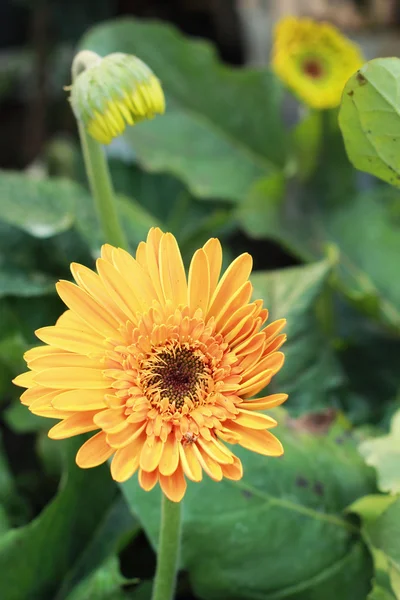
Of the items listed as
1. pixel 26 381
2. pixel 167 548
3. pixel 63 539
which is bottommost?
pixel 63 539

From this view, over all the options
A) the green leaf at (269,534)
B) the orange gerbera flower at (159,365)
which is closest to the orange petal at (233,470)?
the orange gerbera flower at (159,365)

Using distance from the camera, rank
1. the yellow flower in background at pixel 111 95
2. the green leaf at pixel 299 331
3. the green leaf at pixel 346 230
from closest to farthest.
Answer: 1. the yellow flower in background at pixel 111 95
2. the green leaf at pixel 299 331
3. the green leaf at pixel 346 230

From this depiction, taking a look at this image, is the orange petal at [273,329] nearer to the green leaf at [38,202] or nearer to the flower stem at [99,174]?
the flower stem at [99,174]

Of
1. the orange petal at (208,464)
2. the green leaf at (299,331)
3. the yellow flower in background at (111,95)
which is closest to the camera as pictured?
the orange petal at (208,464)

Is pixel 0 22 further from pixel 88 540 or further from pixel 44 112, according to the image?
pixel 88 540

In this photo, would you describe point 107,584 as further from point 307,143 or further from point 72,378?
point 307,143

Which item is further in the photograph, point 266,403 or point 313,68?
point 313,68

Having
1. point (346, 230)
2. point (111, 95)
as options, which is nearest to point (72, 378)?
point (111, 95)

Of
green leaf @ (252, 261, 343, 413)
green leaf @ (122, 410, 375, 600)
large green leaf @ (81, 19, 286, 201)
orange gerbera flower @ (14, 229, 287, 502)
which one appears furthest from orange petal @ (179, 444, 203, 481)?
large green leaf @ (81, 19, 286, 201)
